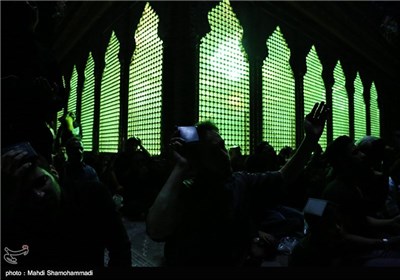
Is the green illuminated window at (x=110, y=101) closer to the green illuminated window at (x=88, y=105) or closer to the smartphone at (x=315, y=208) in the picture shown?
the green illuminated window at (x=88, y=105)

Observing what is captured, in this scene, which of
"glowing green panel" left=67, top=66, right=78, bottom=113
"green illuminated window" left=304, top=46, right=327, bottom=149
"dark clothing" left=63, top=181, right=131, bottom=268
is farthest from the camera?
"glowing green panel" left=67, top=66, right=78, bottom=113

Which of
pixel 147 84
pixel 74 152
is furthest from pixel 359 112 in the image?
pixel 74 152

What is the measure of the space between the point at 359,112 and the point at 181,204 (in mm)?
15842

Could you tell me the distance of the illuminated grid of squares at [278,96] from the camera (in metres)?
8.66

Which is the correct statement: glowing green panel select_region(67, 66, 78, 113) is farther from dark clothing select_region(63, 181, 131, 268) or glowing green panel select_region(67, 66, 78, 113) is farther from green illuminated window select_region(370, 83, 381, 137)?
green illuminated window select_region(370, 83, 381, 137)

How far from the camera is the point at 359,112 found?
47.8 ft

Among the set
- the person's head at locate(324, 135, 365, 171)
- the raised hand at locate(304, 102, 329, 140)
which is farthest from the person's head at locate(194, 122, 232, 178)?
the person's head at locate(324, 135, 365, 171)

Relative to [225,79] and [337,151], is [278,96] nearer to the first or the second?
[225,79]

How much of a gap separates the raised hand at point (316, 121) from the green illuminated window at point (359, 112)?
1365 centimetres

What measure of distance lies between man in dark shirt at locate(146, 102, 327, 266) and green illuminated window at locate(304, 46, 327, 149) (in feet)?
31.2

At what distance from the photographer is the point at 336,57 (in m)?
11.5

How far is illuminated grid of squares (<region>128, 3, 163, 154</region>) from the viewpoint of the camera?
7.15 meters

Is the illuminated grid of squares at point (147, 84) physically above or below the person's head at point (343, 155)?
above

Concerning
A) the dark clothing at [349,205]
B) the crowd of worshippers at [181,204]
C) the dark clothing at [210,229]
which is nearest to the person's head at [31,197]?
the crowd of worshippers at [181,204]
